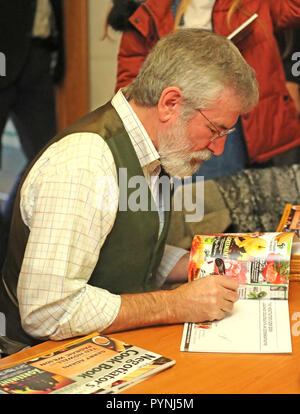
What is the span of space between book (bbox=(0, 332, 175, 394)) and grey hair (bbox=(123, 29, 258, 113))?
642mm

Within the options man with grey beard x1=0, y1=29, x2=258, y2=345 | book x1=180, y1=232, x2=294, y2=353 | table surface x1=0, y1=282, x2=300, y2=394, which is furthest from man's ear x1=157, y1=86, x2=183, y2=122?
table surface x1=0, y1=282, x2=300, y2=394

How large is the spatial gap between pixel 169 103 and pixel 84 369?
0.72 metres

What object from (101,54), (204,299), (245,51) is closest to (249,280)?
(204,299)

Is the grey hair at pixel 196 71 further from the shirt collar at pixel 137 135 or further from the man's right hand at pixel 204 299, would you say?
the man's right hand at pixel 204 299

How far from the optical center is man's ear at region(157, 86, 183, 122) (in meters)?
1.61

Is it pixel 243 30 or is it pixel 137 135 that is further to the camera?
pixel 243 30

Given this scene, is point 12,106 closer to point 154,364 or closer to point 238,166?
point 238,166

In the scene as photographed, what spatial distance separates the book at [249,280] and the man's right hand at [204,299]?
0.07ft

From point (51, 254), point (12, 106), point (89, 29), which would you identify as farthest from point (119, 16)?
point (51, 254)

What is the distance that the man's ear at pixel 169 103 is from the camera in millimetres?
1612

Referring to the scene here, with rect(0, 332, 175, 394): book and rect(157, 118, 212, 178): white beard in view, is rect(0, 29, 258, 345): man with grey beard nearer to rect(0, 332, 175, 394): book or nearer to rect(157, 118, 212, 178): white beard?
rect(157, 118, 212, 178): white beard

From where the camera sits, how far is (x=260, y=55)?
96.3 inches

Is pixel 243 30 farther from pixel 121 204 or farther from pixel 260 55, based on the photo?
pixel 121 204

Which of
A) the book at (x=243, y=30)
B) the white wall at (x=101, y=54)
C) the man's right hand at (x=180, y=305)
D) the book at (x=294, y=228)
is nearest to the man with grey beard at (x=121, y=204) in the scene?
the man's right hand at (x=180, y=305)
